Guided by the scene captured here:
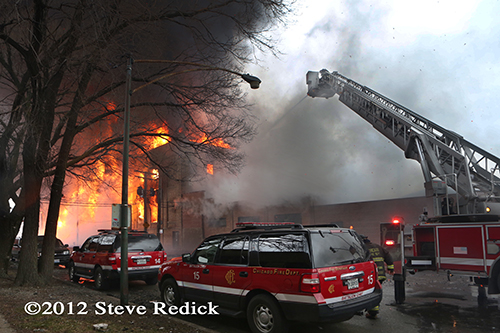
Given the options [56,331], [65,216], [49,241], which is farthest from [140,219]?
[56,331]

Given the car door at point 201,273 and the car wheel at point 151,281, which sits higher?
the car door at point 201,273

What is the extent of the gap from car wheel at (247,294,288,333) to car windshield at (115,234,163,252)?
5.43 metres

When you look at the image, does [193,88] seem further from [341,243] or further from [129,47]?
[341,243]

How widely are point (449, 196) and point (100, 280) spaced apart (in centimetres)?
1009

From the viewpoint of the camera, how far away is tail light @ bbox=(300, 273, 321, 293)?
443cm

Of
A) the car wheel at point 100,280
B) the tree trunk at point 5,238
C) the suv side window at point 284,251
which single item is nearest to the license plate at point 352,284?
the suv side window at point 284,251

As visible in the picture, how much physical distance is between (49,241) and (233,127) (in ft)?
21.0

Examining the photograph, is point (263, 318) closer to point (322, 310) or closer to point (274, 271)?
point (274, 271)

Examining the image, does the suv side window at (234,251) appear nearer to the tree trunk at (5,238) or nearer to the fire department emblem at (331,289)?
the fire department emblem at (331,289)

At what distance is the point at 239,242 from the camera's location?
5.63 meters

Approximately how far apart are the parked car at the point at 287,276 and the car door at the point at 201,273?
0.02 m

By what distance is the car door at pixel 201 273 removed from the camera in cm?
594

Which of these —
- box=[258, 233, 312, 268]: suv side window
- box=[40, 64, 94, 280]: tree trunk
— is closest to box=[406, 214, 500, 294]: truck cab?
box=[258, 233, 312, 268]: suv side window

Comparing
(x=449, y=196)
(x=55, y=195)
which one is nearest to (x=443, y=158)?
(x=449, y=196)
